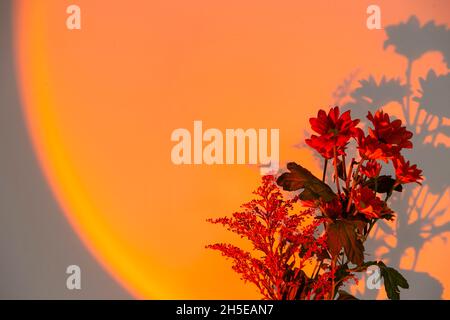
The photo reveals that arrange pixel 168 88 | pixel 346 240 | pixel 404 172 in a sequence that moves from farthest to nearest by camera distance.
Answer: pixel 168 88
pixel 404 172
pixel 346 240

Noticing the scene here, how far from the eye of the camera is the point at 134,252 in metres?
2.74

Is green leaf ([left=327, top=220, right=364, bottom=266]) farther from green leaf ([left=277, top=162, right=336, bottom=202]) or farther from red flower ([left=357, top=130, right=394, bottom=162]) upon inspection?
red flower ([left=357, top=130, right=394, bottom=162])

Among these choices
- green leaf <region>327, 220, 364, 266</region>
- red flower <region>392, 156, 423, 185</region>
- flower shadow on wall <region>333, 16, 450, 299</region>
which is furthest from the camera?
flower shadow on wall <region>333, 16, 450, 299</region>

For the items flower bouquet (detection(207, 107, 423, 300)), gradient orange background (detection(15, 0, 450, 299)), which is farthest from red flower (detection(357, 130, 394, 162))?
gradient orange background (detection(15, 0, 450, 299))

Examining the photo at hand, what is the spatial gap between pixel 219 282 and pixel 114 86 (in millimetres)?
940

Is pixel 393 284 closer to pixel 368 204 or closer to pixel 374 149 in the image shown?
pixel 368 204

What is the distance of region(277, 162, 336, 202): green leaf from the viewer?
209 centimetres

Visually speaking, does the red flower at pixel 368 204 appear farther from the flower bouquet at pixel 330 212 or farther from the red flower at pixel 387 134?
the red flower at pixel 387 134

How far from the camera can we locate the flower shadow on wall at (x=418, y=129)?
2.71 m

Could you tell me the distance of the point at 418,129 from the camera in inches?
108

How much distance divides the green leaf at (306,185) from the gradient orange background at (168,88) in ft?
1.80

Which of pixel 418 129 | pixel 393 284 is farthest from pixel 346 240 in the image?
pixel 418 129

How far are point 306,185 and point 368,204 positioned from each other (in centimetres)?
21

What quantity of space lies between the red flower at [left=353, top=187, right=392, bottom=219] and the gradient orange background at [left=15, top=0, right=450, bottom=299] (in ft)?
2.31
